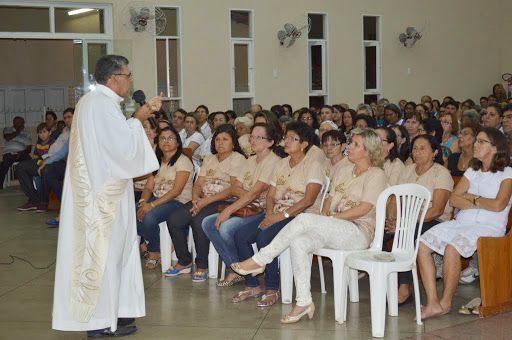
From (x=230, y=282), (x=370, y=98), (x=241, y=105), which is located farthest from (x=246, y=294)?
(x=370, y=98)

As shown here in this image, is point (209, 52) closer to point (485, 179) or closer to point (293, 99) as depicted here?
point (293, 99)

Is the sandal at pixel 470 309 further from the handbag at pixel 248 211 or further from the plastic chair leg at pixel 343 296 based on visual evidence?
the handbag at pixel 248 211

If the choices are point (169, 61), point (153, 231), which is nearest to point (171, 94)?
point (169, 61)

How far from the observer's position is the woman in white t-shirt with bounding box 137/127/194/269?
21.7 feet

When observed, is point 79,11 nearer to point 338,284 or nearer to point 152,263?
point 152,263

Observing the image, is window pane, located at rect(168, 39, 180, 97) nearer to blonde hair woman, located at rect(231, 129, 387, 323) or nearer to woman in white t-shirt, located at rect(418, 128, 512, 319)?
blonde hair woman, located at rect(231, 129, 387, 323)

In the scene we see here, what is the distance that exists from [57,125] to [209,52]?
3.83 metres

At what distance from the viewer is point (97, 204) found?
4.67m

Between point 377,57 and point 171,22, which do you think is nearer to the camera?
point 171,22

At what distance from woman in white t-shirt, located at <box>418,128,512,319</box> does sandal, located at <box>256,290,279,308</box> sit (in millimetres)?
1049

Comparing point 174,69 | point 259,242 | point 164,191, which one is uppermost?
point 174,69

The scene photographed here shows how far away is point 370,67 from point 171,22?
492cm

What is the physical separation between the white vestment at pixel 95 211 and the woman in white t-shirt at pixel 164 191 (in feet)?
6.15

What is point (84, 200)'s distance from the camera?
15.4 feet
